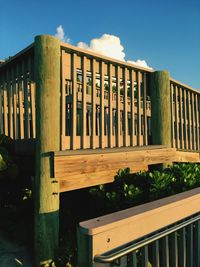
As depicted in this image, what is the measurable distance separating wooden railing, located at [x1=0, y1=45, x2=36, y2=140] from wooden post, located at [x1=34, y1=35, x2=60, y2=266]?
39 cm

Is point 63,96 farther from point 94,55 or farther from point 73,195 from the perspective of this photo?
point 73,195

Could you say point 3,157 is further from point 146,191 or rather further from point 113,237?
point 113,237

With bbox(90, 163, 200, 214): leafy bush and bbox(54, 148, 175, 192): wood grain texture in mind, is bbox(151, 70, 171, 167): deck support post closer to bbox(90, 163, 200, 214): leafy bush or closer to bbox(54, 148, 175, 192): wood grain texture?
bbox(54, 148, 175, 192): wood grain texture

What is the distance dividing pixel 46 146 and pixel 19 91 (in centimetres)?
135

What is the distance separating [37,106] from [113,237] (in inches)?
78.2

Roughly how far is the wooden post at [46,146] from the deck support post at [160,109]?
80.8 inches

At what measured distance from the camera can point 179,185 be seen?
353 cm

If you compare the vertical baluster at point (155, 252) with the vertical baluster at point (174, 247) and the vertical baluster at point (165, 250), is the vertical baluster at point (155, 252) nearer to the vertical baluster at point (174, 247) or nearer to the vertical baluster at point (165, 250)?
the vertical baluster at point (165, 250)

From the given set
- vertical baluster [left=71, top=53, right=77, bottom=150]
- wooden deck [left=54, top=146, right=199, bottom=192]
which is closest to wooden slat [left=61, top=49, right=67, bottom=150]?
vertical baluster [left=71, top=53, right=77, bottom=150]

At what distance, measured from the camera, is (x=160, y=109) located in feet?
14.8

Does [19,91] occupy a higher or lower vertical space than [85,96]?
higher

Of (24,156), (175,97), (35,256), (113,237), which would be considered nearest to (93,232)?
(113,237)

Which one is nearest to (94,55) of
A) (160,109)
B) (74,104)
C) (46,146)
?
(74,104)

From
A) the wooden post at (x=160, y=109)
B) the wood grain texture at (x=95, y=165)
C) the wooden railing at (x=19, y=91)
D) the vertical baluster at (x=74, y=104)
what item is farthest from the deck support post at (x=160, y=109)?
the wooden railing at (x=19, y=91)
